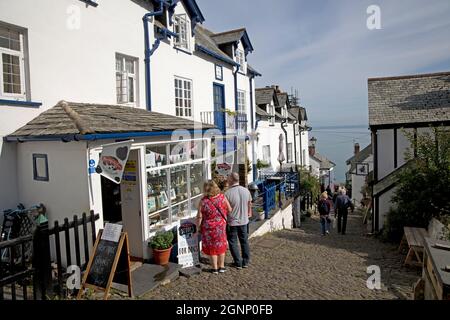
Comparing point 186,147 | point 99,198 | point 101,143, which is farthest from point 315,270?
point 101,143

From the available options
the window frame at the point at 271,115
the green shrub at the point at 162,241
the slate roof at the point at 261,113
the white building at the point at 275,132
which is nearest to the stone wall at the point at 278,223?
the green shrub at the point at 162,241

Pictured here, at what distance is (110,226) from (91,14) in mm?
5937

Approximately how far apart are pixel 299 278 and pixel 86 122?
5.07 metres

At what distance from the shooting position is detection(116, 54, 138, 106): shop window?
906 centimetres

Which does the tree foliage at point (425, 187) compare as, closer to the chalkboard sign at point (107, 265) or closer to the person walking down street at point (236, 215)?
the person walking down street at point (236, 215)

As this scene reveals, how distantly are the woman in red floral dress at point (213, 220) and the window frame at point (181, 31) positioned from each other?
7336mm

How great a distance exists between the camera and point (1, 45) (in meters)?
6.10

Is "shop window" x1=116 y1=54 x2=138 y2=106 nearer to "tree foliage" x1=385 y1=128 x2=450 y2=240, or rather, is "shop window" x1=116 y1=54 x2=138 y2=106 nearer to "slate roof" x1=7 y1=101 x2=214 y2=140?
"slate roof" x1=7 y1=101 x2=214 y2=140

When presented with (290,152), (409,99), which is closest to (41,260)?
(409,99)

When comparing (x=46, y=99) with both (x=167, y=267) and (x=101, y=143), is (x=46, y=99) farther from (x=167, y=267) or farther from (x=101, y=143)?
(x=167, y=267)

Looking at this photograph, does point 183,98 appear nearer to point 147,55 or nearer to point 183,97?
point 183,97

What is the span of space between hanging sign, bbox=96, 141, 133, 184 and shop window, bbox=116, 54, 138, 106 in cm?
412

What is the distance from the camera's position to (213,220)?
230 inches

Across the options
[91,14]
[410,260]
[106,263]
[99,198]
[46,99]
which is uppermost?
[91,14]
